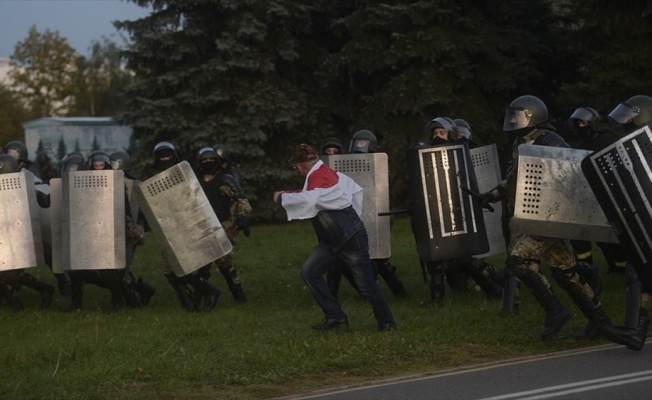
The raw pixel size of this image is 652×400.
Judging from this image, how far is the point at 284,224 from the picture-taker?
31281mm

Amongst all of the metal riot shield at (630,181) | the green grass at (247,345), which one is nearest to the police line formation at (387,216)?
the metal riot shield at (630,181)

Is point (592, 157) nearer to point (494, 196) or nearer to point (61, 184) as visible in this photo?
point (494, 196)

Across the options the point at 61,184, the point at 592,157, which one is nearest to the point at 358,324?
the point at 592,157

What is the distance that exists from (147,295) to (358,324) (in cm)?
398

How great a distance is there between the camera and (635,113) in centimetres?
1042

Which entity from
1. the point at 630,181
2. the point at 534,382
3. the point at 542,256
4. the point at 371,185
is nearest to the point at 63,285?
the point at 371,185

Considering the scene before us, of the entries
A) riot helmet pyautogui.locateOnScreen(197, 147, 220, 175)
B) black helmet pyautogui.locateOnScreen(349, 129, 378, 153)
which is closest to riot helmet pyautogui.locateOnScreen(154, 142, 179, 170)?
riot helmet pyautogui.locateOnScreen(197, 147, 220, 175)

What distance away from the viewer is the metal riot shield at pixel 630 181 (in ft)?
31.0

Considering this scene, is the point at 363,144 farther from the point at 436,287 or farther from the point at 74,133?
the point at 74,133

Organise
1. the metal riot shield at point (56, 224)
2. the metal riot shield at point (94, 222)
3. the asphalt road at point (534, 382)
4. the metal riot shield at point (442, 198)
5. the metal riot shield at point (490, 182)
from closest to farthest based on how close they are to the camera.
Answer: the asphalt road at point (534, 382) → the metal riot shield at point (442, 198) → the metal riot shield at point (490, 182) → the metal riot shield at point (94, 222) → the metal riot shield at point (56, 224)

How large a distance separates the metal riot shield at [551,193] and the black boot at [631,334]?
0.83 meters

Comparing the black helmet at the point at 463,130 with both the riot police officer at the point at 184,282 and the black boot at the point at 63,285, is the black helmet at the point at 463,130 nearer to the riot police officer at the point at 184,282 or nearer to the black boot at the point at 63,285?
the riot police officer at the point at 184,282

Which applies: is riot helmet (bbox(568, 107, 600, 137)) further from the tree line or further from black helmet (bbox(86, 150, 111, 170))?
the tree line

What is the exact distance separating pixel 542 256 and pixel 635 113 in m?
1.49
